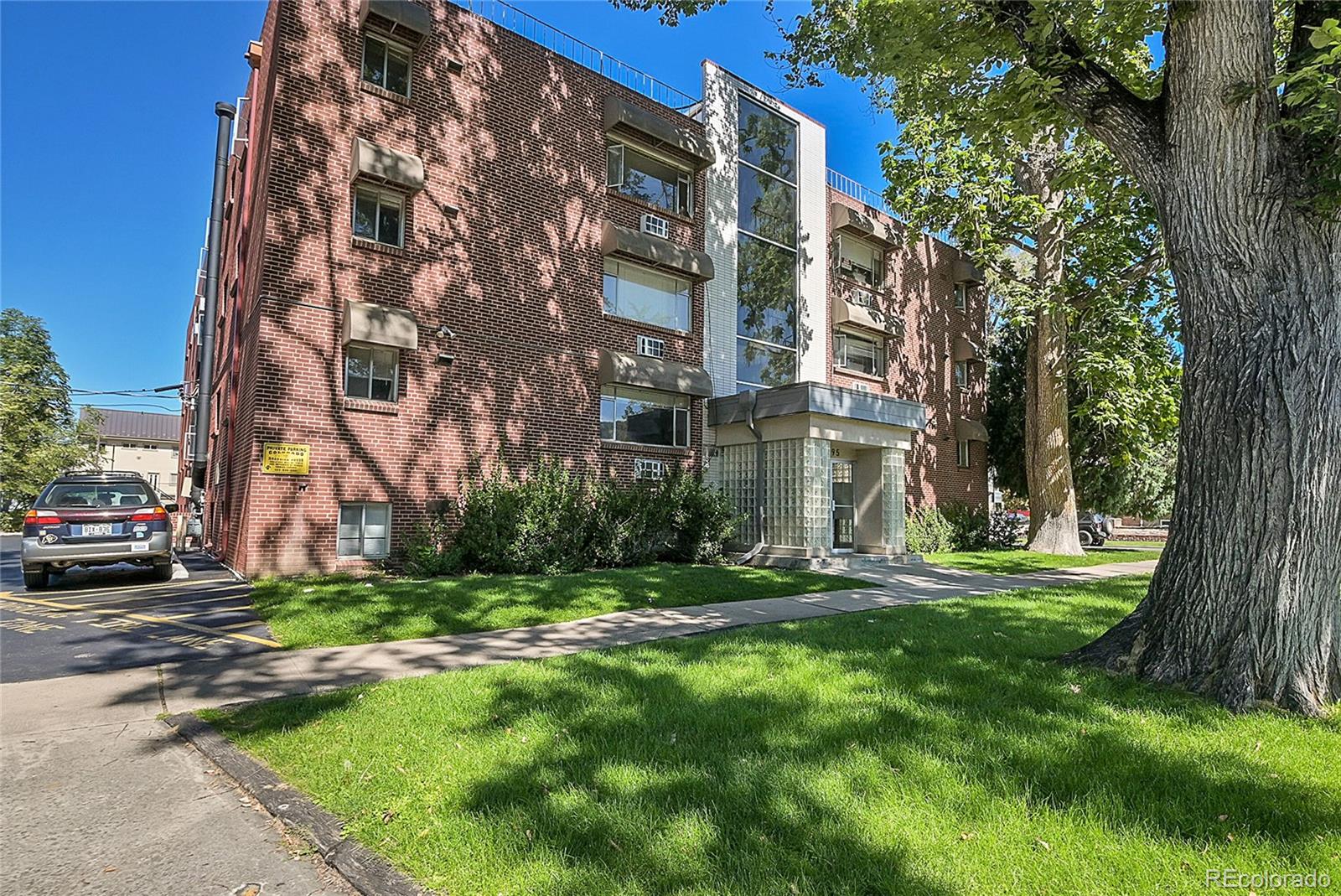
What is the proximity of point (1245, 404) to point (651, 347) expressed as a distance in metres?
12.7

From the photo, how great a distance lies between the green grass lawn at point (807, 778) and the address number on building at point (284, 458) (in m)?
7.52

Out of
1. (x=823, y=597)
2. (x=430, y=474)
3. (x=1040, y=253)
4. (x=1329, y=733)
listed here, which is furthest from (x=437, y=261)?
Answer: (x=1040, y=253)

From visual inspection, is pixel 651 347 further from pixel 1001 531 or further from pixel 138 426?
pixel 138 426

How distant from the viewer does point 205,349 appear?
20.5 m

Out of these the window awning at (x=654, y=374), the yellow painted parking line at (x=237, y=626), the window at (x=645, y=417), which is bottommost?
the yellow painted parking line at (x=237, y=626)

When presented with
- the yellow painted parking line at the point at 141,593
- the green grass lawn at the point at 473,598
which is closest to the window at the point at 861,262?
the green grass lawn at the point at 473,598

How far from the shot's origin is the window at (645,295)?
15.9 meters

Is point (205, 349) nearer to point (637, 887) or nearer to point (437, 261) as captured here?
point (437, 261)

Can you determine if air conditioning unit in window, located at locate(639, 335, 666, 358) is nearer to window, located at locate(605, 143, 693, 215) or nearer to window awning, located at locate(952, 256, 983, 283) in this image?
window, located at locate(605, 143, 693, 215)

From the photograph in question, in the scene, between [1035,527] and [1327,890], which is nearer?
[1327,890]

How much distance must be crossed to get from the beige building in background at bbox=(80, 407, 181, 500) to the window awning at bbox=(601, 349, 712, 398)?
61.7 m

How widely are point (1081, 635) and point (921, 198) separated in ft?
50.5

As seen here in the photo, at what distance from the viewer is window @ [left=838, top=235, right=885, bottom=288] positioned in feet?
70.5

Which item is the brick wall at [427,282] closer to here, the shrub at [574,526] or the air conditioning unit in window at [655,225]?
the air conditioning unit in window at [655,225]
